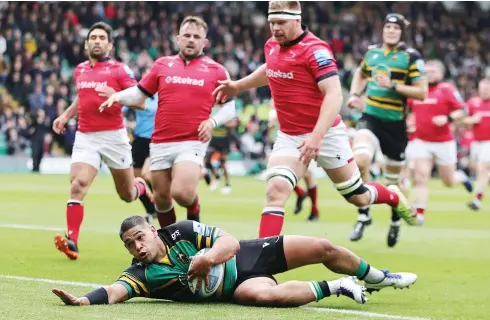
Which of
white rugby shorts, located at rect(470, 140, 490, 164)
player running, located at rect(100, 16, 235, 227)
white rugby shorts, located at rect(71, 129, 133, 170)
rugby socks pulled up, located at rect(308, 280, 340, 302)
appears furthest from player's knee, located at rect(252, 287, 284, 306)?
white rugby shorts, located at rect(470, 140, 490, 164)

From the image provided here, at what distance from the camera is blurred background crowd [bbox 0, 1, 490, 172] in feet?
108

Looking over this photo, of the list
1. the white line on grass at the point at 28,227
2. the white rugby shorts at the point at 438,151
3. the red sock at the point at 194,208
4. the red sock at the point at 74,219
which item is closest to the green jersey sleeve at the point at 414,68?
the red sock at the point at 194,208

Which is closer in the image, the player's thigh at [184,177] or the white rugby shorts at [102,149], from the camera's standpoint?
the player's thigh at [184,177]

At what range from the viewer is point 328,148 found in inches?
398

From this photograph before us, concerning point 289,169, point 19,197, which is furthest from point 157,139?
point 19,197

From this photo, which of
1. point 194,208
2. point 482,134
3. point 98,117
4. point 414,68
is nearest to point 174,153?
point 194,208

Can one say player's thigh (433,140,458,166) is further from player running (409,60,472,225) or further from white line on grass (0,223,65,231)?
white line on grass (0,223,65,231)

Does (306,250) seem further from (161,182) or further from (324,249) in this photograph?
(161,182)

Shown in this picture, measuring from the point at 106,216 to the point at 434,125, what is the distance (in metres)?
5.77

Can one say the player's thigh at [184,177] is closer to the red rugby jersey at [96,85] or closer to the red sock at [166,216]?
the red sock at [166,216]

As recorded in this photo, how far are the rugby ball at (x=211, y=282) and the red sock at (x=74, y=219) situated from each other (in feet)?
13.0

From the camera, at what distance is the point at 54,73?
110ft

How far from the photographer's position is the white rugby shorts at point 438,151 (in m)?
17.9

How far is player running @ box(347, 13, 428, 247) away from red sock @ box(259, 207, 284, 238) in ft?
13.1
